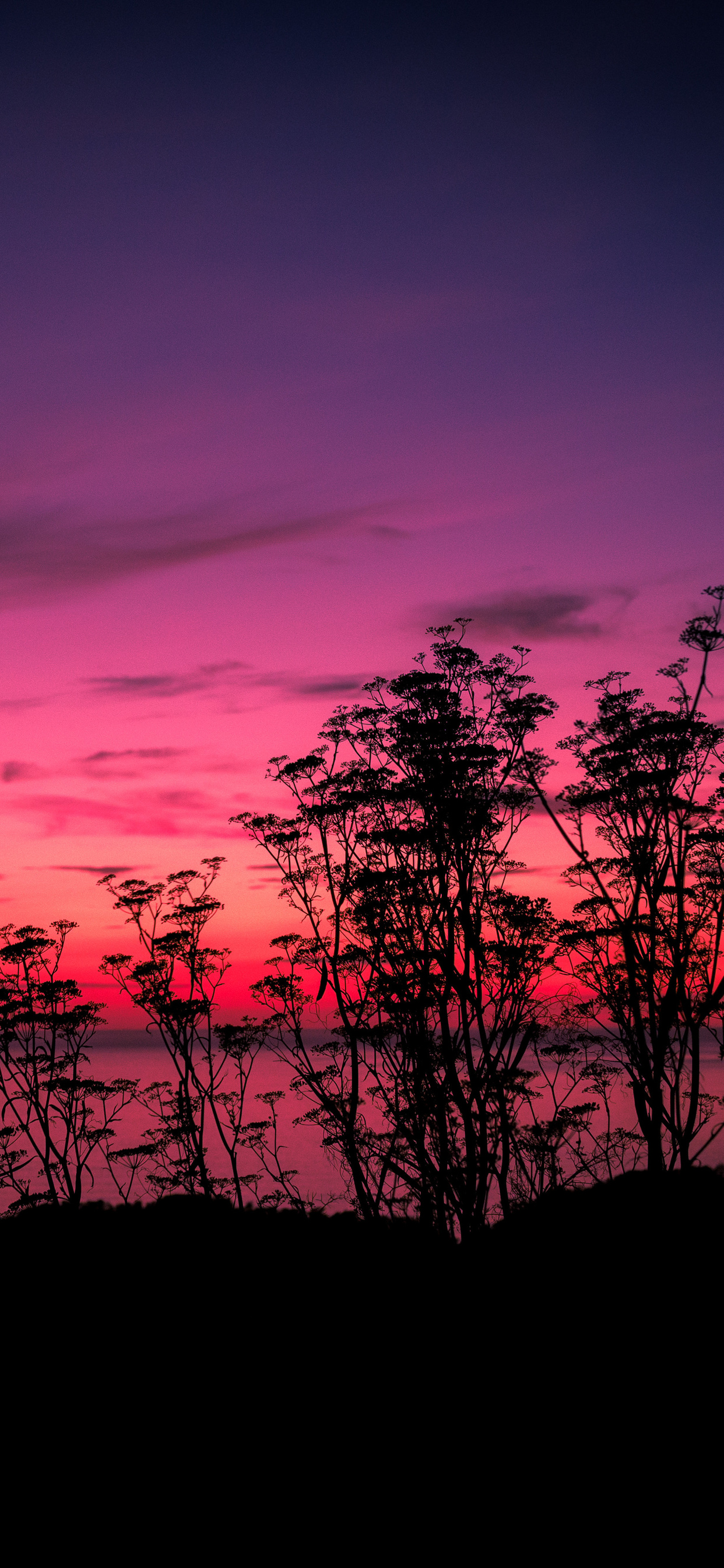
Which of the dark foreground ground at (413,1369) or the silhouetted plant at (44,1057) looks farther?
the silhouetted plant at (44,1057)

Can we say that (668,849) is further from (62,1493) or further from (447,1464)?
(62,1493)

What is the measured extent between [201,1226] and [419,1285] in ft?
46.0

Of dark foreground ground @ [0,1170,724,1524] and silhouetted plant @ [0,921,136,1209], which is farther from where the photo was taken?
silhouetted plant @ [0,921,136,1209]

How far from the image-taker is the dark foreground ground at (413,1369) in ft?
51.6

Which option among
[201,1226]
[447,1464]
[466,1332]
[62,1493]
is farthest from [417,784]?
[201,1226]

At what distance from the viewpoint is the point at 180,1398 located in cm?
1966

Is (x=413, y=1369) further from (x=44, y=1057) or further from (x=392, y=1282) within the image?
(x=44, y=1057)

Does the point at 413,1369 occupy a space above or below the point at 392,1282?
below

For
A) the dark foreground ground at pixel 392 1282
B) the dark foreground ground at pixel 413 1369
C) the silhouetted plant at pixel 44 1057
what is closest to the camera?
the dark foreground ground at pixel 413 1369

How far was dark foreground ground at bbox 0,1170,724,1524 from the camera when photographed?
→ 15742mm

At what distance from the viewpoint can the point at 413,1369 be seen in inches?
799

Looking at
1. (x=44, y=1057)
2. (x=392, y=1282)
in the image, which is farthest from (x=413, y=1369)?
(x=44, y=1057)

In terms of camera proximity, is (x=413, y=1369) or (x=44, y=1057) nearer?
(x=413, y=1369)

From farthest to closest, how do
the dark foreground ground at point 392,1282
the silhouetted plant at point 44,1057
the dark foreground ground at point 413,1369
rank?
the silhouetted plant at point 44,1057, the dark foreground ground at point 392,1282, the dark foreground ground at point 413,1369
